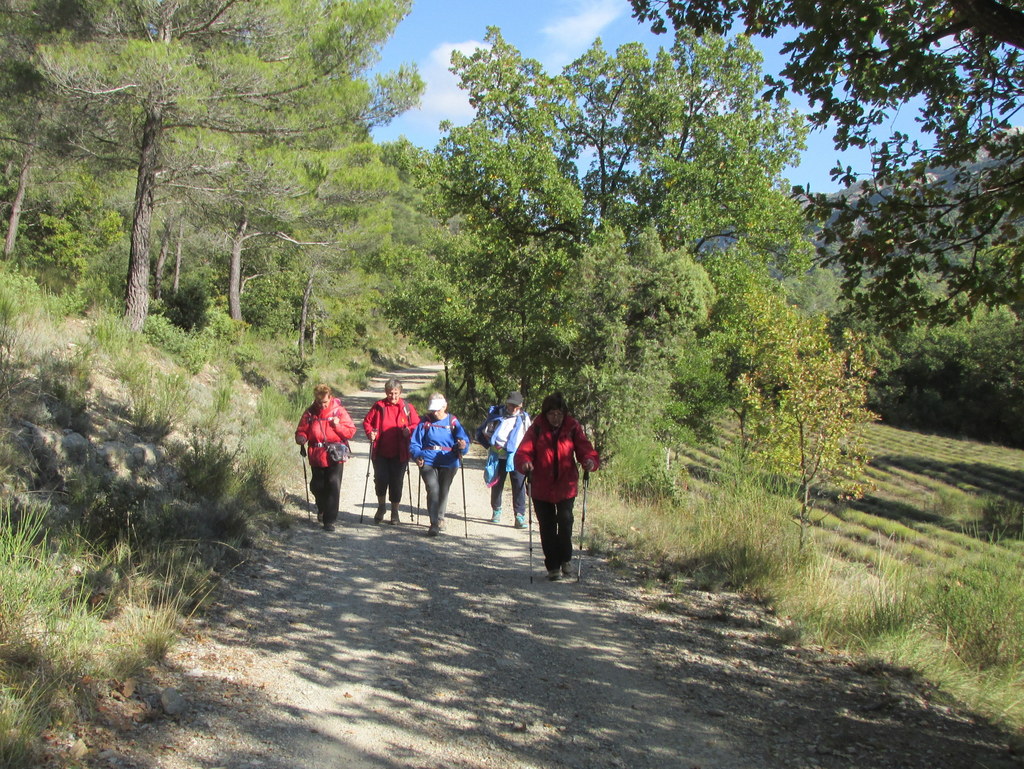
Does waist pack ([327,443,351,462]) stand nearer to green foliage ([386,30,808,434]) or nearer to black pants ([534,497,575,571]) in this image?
black pants ([534,497,575,571])

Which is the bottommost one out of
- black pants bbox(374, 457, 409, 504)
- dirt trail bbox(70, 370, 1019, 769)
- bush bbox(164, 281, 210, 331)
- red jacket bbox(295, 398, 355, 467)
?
dirt trail bbox(70, 370, 1019, 769)

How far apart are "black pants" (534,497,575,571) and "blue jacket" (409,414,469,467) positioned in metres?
2.08

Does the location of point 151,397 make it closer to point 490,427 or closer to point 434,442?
point 434,442

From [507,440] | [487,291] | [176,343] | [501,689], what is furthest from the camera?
[487,291]

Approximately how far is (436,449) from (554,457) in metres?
2.37

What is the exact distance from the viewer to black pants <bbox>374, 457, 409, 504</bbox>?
9273 millimetres

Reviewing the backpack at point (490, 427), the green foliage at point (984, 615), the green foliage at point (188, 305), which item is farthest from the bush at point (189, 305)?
the green foliage at point (984, 615)

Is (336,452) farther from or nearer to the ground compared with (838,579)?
farther from the ground

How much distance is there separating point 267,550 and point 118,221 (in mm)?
24569

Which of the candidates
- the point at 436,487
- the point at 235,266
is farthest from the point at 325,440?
the point at 235,266

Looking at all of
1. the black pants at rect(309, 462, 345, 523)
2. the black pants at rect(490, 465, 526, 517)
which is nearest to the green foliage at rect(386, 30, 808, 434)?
the black pants at rect(490, 465, 526, 517)

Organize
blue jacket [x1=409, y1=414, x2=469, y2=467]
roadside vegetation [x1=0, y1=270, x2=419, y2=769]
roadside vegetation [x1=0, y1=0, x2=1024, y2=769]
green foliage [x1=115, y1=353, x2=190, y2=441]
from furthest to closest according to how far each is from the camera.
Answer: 1. blue jacket [x1=409, y1=414, x2=469, y2=467]
2. green foliage [x1=115, y1=353, x2=190, y2=441]
3. roadside vegetation [x1=0, y1=0, x2=1024, y2=769]
4. roadside vegetation [x1=0, y1=270, x2=419, y2=769]

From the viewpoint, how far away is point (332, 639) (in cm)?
532

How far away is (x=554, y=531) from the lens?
726cm
